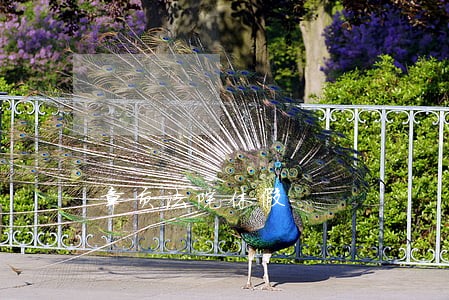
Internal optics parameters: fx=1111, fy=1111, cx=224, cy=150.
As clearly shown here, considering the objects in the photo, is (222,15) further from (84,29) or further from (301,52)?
(301,52)

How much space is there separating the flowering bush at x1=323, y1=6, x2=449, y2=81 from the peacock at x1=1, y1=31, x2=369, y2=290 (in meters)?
11.6

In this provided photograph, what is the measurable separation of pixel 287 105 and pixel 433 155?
192 cm

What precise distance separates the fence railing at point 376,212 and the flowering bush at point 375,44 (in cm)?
1027

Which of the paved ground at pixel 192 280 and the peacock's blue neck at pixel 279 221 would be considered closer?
the peacock's blue neck at pixel 279 221

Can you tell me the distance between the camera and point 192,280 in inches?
372

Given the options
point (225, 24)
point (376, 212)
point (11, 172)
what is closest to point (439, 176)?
point (376, 212)

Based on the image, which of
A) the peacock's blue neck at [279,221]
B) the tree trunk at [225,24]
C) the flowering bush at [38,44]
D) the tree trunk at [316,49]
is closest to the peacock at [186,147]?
the peacock's blue neck at [279,221]

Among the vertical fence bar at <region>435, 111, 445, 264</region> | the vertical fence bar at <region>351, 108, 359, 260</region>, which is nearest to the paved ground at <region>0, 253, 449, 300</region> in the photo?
the vertical fence bar at <region>351, 108, 359, 260</region>

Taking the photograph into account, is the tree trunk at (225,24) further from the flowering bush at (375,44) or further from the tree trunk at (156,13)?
the flowering bush at (375,44)

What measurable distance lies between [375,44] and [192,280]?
563 inches

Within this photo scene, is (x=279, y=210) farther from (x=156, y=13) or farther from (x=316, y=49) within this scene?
(x=316, y=49)

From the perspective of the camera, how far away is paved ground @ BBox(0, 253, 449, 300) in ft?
28.3

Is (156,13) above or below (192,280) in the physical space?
above

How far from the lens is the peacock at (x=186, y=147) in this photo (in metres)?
8.70
